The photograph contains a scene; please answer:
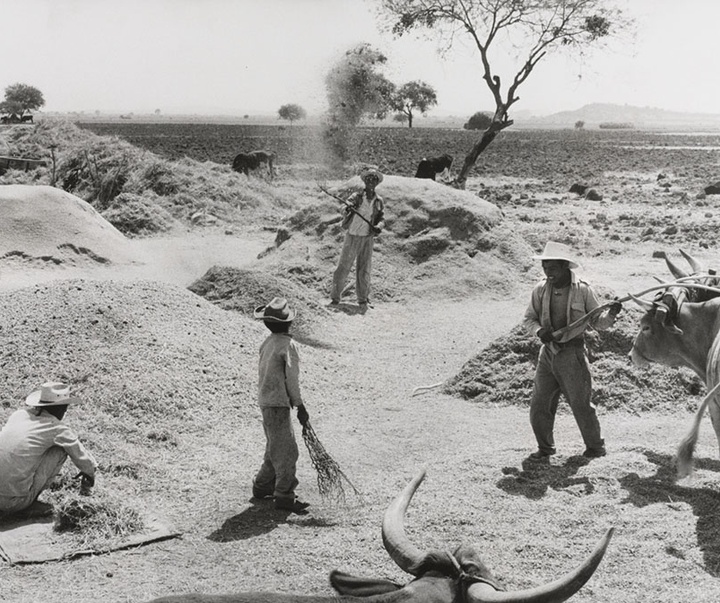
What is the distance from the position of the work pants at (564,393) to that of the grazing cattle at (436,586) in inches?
130

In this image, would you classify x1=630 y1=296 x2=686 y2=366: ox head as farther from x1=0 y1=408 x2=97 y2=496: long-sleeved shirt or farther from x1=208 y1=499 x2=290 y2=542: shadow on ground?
x1=0 y1=408 x2=97 y2=496: long-sleeved shirt

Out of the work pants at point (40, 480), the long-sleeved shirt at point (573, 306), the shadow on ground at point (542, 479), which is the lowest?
the shadow on ground at point (542, 479)

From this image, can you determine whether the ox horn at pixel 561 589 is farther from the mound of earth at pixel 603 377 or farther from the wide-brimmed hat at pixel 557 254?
the mound of earth at pixel 603 377

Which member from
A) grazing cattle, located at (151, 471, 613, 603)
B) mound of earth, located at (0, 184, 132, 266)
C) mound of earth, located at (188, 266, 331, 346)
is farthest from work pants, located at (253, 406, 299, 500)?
mound of earth, located at (0, 184, 132, 266)

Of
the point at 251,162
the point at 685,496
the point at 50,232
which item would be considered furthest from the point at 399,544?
the point at 251,162

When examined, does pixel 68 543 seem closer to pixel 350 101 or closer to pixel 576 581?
pixel 576 581

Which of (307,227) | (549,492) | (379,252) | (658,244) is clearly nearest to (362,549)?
(549,492)

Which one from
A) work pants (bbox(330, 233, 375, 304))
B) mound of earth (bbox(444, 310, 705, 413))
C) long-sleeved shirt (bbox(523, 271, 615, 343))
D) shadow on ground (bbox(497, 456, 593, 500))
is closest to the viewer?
shadow on ground (bbox(497, 456, 593, 500))

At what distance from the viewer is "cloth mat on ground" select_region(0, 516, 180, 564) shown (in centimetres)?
530

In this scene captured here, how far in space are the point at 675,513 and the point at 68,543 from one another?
148 inches

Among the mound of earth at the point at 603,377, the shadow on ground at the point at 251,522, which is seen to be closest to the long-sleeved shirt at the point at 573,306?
the mound of earth at the point at 603,377

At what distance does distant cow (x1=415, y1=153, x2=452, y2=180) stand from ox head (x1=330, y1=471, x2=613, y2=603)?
21.1 metres

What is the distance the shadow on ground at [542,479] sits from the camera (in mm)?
6152

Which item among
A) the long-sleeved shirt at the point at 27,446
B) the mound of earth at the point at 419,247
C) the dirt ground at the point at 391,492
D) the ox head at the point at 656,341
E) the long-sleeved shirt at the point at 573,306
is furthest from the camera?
the mound of earth at the point at 419,247
